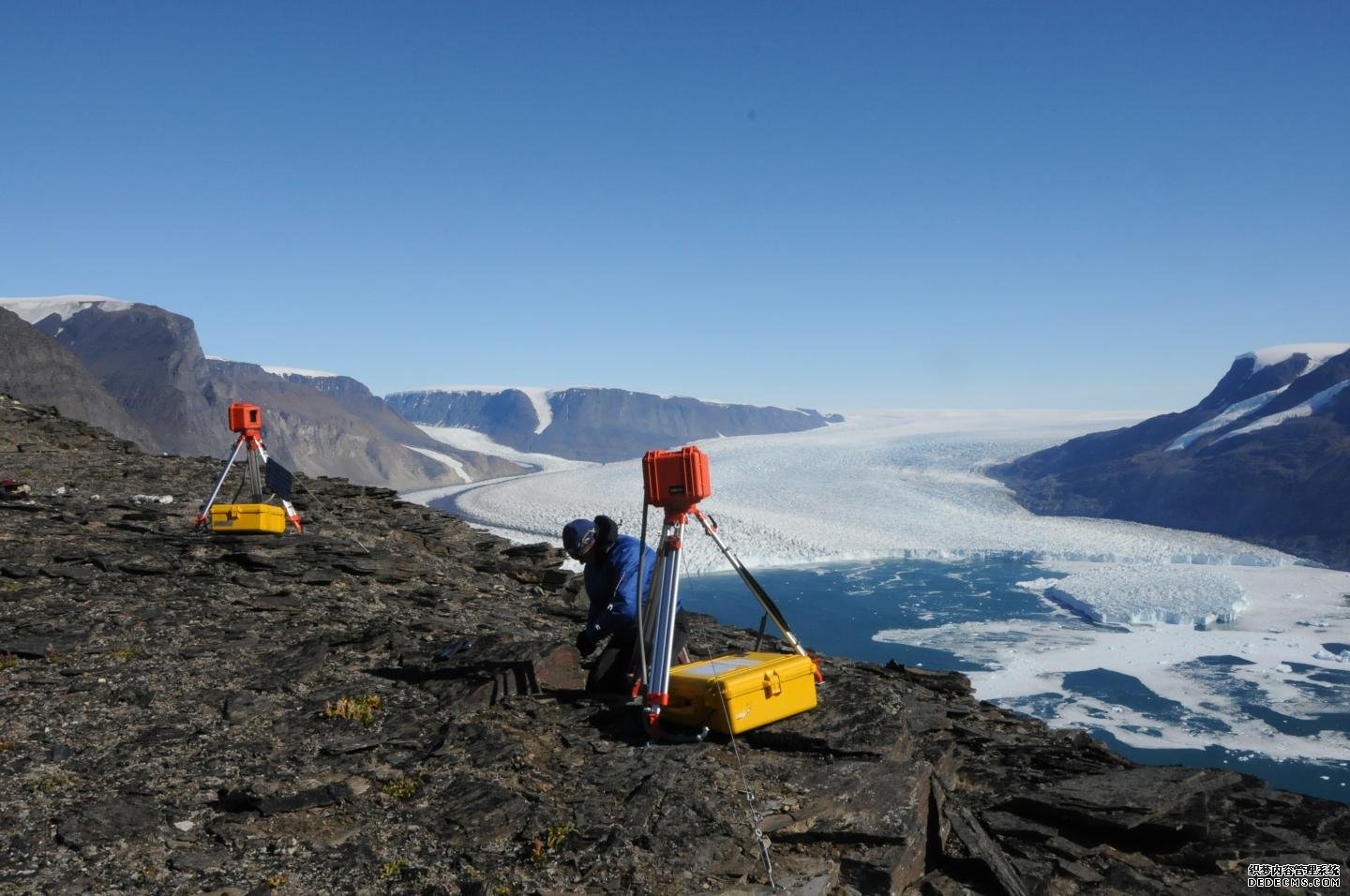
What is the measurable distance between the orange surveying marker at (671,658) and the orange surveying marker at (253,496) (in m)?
6.45

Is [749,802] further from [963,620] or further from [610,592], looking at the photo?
[963,620]

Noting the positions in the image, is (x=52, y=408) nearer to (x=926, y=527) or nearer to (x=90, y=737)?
(x=90, y=737)

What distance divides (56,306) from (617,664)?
6839 inches

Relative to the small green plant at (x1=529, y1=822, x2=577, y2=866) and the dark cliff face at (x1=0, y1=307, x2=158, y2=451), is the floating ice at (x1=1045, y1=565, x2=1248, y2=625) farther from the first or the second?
the dark cliff face at (x1=0, y1=307, x2=158, y2=451)

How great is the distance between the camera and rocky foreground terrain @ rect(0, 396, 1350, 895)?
381cm

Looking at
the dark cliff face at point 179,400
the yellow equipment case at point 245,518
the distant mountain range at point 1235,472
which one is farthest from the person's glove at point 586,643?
the dark cliff face at point 179,400

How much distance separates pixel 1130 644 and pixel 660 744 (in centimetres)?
2989

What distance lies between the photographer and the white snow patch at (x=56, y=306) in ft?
467

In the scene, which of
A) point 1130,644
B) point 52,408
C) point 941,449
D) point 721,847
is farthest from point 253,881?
point 941,449

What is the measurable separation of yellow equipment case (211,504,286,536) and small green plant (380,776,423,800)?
6318 mm

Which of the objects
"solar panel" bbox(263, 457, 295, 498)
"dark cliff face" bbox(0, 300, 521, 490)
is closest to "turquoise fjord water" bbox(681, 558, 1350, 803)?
"solar panel" bbox(263, 457, 295, 498)

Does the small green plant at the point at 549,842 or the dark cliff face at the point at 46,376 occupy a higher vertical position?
the dark cliff face at the point at 46,376

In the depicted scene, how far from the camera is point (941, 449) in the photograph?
70.9 metres

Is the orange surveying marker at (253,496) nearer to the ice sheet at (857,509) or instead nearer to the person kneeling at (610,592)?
the person kneeling at (610,592)
